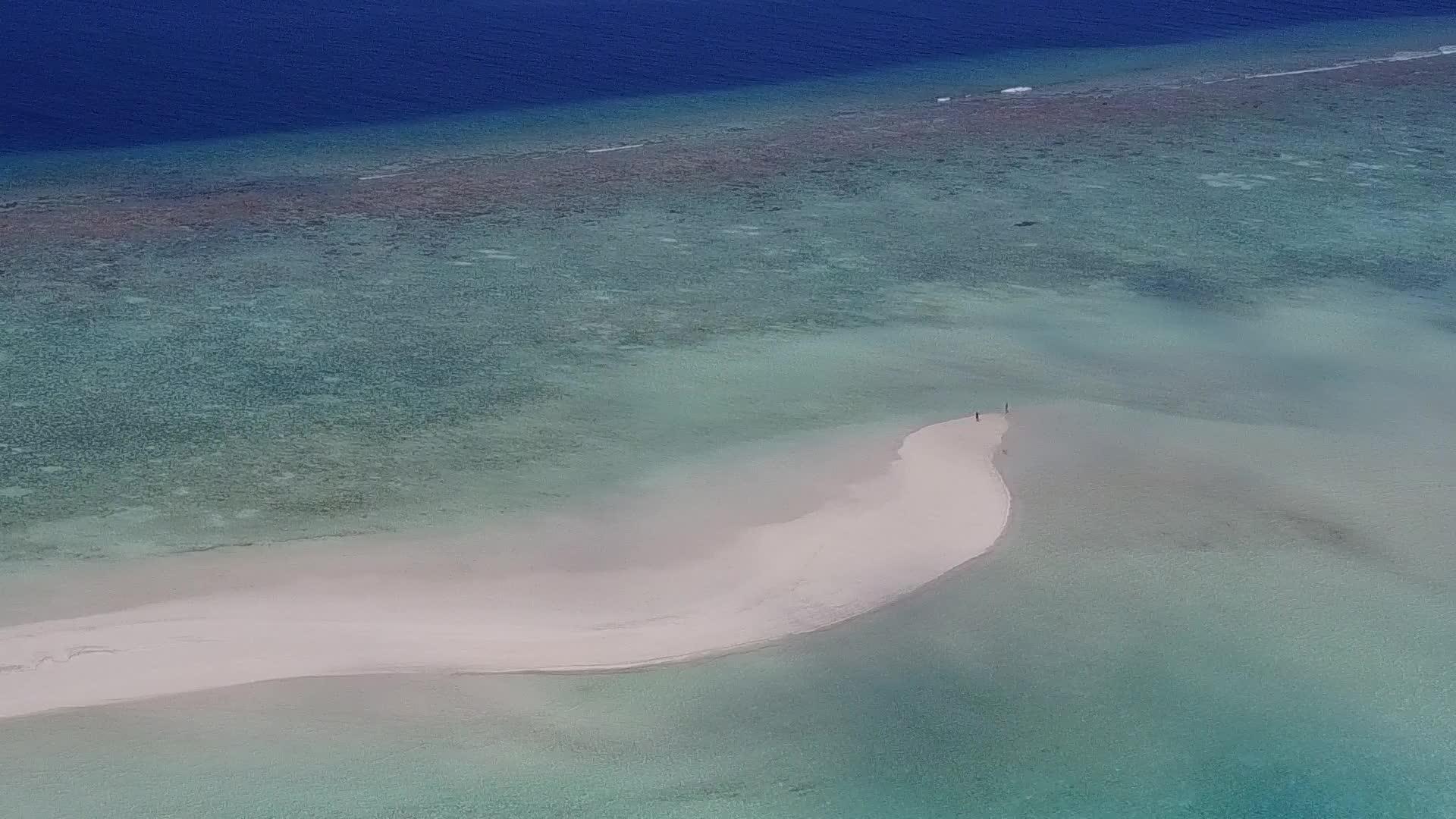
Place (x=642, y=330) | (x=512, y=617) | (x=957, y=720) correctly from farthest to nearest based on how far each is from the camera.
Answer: (x=642, y=330) < (x=512, y=617) < (x=957, y=720)

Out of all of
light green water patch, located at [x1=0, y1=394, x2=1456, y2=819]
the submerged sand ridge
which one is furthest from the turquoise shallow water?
the submerged sand ridge

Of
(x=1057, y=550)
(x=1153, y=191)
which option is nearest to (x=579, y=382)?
(x=1057, y=550)

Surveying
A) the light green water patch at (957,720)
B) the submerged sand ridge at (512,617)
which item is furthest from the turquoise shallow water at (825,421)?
the submerged sand ridge at (512,617)

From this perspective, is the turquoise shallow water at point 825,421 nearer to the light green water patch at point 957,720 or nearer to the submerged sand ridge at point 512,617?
the light green water patch at point 957,720

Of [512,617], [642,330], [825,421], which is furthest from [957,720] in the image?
[642,330]

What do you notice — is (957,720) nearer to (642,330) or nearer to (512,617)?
(512,617)

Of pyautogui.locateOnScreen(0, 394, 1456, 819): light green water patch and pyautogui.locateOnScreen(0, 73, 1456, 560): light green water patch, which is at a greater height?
pyautogui.locateOnScreen(0, 73, 1456, 560): light green water patch

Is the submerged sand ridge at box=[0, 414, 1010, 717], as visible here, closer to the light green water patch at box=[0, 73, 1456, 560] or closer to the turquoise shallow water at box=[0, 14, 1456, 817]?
the turquoise shallow water at box=[0, 14, 1456, 817]
